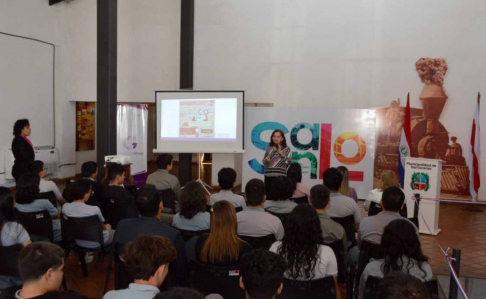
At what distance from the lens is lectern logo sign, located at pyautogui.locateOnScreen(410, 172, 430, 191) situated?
559 centimetres

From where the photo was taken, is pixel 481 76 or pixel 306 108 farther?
pixel 306 108

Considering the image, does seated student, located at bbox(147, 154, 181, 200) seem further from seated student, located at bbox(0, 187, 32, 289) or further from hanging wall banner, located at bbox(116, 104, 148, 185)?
hanging wall banner, located at bbox(116, 104, 148, 185)

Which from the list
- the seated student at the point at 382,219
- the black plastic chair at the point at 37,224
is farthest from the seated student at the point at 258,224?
the black plastic chair at the point at 37,224

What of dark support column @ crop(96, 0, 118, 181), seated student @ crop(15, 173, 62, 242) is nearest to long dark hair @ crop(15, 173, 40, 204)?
seated student @ crop(15, 173, 62, 242)

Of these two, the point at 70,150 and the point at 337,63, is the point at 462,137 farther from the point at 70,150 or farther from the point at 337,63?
the point at 70,150

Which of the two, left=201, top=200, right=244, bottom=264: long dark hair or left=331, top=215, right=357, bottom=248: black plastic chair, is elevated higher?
left=201, top=200, right=244, bottom=264: long dark hair

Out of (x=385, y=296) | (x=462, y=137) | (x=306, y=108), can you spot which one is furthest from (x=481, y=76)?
(x=385, y=296)

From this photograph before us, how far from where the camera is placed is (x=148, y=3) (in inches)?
367

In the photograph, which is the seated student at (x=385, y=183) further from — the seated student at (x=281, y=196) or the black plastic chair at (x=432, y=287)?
the black plastic chair at (x=432, y=287)

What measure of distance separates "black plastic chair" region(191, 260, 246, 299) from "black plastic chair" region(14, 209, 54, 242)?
176cm

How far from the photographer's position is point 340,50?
802 cm

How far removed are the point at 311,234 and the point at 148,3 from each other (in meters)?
7.98

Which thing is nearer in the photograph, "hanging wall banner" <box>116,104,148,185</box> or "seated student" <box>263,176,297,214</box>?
"seated student" <box>263,176,297,214</box>

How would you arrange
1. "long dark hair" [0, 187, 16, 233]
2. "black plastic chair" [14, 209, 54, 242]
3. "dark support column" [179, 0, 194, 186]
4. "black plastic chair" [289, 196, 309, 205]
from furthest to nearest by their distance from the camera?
"dark support column" [179, 0, 194, 186], "black plastic chair" [289, 196, 309, 205], "black plastic chair" [14, 209, 54, 242], "long dark hair" [0, 187, 16, 233]
